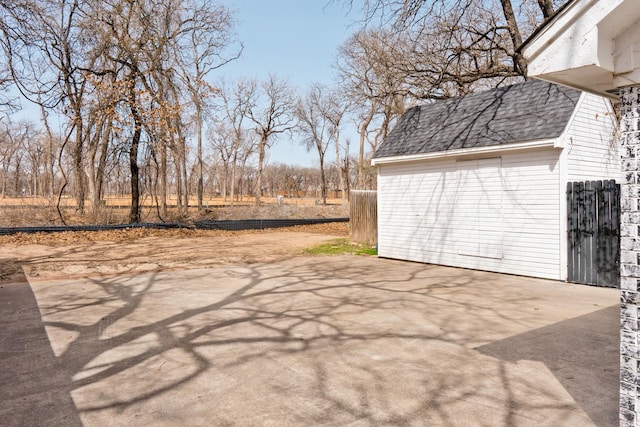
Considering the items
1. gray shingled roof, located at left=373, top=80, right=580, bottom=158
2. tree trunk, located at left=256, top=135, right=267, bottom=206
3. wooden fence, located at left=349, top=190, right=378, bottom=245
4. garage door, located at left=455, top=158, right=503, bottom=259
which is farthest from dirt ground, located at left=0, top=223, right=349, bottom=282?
tree trunk, located at left=256, top=135, right=267, bottom=206

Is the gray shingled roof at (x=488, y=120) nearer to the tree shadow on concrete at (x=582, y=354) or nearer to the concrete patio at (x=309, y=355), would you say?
the concrete patio at (x=309, y=355)

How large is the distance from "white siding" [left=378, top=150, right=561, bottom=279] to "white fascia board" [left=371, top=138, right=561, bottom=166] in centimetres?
22

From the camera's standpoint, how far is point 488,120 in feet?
29.9

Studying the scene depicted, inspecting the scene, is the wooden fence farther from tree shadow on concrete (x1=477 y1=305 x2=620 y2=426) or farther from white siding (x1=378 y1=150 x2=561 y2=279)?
tree shadow on concrete (x1=477 y1=305 x2=620 y2=426)

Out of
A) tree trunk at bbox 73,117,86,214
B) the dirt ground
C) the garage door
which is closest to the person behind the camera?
the garage door

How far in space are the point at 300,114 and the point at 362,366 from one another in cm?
4122

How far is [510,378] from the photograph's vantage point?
3479 mm

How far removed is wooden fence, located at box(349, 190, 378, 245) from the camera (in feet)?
43.4

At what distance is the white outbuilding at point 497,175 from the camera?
305 inches

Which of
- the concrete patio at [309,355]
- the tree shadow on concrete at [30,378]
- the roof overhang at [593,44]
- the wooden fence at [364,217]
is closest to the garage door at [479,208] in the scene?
the concrete patio at [309,355]

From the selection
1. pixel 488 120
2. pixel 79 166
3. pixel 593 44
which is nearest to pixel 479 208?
pixel 488 120

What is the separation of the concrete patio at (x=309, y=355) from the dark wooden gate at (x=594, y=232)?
62 centimetres

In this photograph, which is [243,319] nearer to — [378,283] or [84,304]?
[84,304]

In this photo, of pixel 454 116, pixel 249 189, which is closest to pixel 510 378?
pixel 454 116
